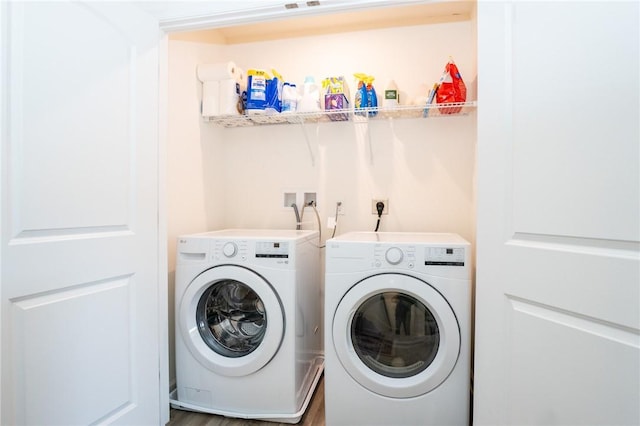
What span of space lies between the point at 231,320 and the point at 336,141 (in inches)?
50.2

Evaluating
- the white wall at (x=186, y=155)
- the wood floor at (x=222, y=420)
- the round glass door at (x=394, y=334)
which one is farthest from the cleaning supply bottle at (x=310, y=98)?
the wood floor at (x=222, y=420)

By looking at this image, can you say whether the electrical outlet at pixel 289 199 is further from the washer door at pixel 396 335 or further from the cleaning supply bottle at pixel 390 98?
the washer door at pixel 396 335

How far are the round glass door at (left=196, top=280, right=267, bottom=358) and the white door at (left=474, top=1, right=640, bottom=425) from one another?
1.02 meters

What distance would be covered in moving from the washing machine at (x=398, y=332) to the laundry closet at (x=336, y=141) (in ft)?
2.15

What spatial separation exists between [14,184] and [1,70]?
30 centimetres

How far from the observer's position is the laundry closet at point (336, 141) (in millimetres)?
1903

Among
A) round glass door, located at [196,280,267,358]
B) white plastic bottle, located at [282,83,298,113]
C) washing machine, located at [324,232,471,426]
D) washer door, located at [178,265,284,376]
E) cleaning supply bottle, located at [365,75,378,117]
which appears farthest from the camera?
white plastic bottle, located at [282,83,298,113]

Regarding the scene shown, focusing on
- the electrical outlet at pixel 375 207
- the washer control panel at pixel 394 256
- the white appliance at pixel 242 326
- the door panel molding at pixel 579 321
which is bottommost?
the white appliance at pixel 242 326

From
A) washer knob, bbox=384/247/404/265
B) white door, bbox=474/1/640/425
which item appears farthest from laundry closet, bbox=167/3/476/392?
white door, bbox=474/1/640/425

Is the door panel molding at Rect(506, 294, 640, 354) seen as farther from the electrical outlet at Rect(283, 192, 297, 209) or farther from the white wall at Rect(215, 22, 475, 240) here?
the electrical outlet at Rect(283, 192, 297, 209)

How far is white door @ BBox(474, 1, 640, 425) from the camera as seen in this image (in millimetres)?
735

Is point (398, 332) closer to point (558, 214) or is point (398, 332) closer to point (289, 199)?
point (558, 214)

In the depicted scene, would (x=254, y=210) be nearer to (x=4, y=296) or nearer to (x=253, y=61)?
(x=253, y=61)

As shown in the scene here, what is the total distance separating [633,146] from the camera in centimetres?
72
